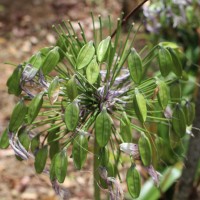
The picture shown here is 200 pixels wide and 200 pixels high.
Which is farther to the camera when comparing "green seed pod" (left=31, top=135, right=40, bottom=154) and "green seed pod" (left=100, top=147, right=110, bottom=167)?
"green seed pod" (left=31, top=135, right=40, bottom=154)

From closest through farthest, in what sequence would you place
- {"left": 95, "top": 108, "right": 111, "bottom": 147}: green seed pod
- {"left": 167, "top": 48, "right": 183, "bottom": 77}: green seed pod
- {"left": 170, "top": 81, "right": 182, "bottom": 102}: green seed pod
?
{"left": 95, "top": 108, "right": 111, "bottom": 147}: green seed pod, {"left": 167, "top": 48, "right": 183, "bottom": 77}: green seed pod, {"left": 170, "top": 81, "right": 182, "bottom": 102}: green seed pod

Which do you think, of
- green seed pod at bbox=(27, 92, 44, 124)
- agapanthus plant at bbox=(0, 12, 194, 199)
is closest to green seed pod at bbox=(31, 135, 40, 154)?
agapanthus plant at bbox=(0, 12, 194, 199)

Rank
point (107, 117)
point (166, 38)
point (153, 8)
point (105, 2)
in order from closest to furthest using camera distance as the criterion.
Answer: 1. point (107, 117)
2. point (153, 8)
3. point (166, 38)
4. point (105, 2)

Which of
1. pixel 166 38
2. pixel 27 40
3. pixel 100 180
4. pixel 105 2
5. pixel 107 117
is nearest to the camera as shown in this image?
pixel 107 117

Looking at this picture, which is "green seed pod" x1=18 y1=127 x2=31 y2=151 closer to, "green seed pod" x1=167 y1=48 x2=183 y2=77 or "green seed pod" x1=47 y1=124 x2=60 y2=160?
"green seed pod" x1=47 y1=124 x2=60 y2=160

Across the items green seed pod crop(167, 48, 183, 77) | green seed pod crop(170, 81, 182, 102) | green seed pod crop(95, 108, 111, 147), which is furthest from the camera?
green seed pod crop(170, 81, 182, 102)

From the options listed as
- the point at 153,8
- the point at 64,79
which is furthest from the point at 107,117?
the point at 153,8

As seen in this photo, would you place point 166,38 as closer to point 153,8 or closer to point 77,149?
point 153,8
